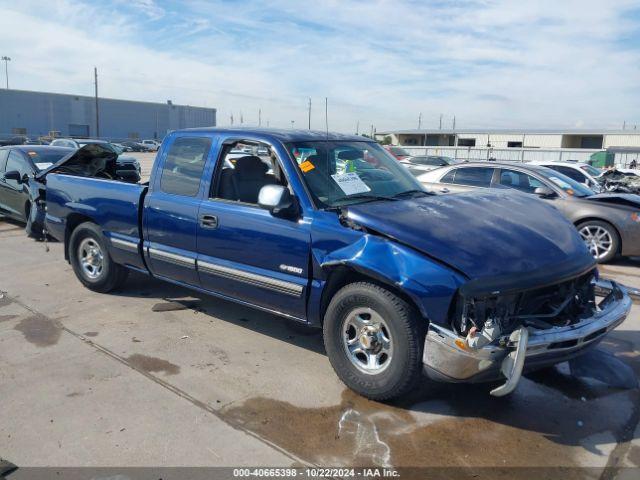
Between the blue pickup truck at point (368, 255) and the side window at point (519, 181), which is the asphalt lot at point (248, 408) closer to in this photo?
the blue pickup truck at point (368, 255)

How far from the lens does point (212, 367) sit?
440 centimetres

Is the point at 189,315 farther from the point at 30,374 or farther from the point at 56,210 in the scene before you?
the point at 56,210

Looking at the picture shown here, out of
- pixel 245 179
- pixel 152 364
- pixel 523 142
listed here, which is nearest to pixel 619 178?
pixel 245 179

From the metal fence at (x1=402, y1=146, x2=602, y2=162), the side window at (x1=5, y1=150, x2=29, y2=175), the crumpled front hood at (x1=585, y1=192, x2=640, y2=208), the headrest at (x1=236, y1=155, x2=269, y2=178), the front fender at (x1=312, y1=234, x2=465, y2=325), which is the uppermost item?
the metal fence at (x1=402, y1=146, x2=602, y2=162)

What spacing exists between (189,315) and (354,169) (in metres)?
2.37

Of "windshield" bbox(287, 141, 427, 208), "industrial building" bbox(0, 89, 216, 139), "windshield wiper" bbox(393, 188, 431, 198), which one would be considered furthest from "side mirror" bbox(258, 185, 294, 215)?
"industrial building" bbox(0, 89, 216, 139)

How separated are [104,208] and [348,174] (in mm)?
2909

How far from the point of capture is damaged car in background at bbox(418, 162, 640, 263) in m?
8.27

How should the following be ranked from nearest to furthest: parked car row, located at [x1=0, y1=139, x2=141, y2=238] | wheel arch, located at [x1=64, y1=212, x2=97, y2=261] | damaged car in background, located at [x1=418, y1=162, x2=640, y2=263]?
1. wheel arch, located at [x1=64, y1=212, x2=97, y2=261]
2. damaged car in background, located at [x1=418, y1=162, x2=640, y2=263]
3. parked car row, located at [x1=0, y1=139, x2=141, y2=238]

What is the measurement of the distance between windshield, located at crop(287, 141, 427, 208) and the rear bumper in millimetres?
1409

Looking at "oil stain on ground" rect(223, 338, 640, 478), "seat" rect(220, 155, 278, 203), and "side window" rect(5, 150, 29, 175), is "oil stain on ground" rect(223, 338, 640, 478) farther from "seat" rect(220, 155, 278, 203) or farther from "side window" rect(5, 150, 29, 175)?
"side window" rect(5, 150, 29, 175)

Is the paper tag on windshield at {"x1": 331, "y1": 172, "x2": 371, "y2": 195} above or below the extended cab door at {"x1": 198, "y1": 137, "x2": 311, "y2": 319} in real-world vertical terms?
above

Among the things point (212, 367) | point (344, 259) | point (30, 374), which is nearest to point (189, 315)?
point (212, 367)

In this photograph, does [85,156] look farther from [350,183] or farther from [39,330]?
[350,183]
